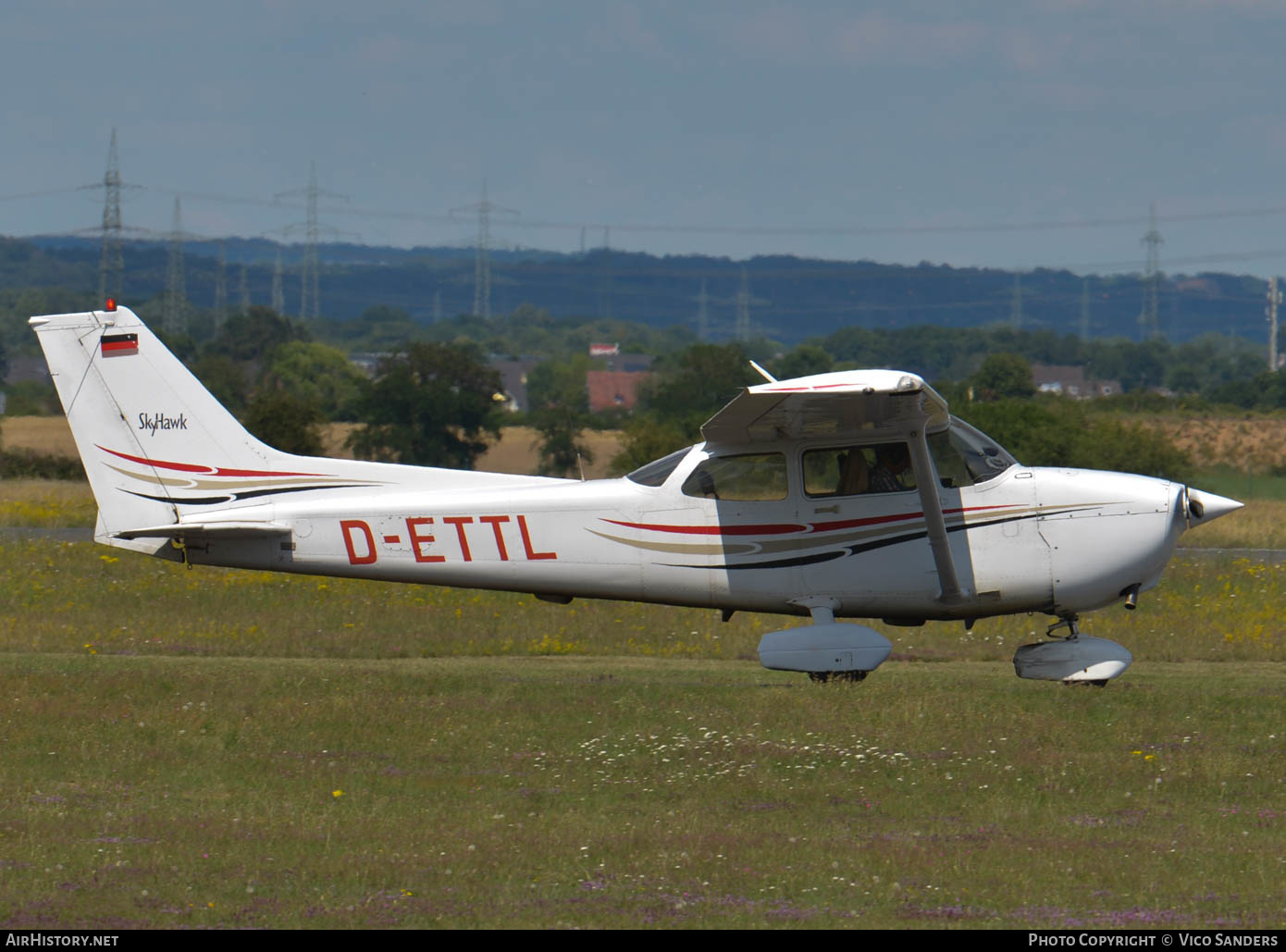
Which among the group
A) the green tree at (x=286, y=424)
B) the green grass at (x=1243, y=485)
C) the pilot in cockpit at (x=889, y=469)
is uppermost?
the pilot in cockpit at (x=889, y=469)

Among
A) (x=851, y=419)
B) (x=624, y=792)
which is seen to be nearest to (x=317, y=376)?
(x=851, y=419)

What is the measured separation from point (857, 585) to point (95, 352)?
6215 millimetres

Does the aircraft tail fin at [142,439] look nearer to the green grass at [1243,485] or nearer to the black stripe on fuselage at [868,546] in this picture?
the black stripe on fuselage at [868,546]

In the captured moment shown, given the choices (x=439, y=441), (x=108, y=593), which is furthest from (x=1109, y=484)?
(x=439, y=441)

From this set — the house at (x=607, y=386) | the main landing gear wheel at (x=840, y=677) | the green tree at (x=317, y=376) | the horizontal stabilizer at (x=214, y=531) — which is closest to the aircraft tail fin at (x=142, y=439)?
the horizontal stabilizer at (x=214, y=531)

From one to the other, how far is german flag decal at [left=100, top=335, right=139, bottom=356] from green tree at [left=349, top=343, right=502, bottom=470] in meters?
37.5

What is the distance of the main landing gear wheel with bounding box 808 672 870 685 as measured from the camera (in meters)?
11.3

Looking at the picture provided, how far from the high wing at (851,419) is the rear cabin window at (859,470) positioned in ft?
0.44

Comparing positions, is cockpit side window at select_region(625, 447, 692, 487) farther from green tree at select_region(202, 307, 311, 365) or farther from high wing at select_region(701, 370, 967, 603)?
green tree at select_region(202, 307, 311, 365)

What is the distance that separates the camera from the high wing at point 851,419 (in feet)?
32.9

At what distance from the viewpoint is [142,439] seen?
475 inches

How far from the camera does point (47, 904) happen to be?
659 cm

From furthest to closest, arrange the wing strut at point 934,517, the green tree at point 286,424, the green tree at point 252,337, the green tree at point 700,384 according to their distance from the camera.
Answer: the green tree at point 252,337 → the green tree at point 700,384 → the green tree at point 286,424 → the wing strut at point 934,517

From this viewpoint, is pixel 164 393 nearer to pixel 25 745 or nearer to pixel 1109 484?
pixel 25 745
